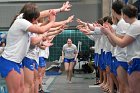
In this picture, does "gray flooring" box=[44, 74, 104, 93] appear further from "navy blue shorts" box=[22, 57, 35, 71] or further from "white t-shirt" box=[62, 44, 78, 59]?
"navy blue shorts" box=[22, 57, 35, 71]

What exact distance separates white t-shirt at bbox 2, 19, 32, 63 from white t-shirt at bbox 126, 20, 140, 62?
144 centimetres

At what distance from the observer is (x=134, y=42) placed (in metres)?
5.06

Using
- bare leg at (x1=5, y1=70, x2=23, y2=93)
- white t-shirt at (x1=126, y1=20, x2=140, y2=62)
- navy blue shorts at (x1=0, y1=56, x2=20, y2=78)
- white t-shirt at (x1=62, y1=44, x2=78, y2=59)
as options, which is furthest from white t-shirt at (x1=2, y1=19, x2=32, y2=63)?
white t-shirt at (x1=62, y1=44, x2=78, y2=59)

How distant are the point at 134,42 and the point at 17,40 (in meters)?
1.67

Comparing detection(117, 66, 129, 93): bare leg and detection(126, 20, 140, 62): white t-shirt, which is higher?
detection(126, 20, 140, 62): white t-shirt

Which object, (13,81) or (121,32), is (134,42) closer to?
(121,32)

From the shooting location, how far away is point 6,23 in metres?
20.1

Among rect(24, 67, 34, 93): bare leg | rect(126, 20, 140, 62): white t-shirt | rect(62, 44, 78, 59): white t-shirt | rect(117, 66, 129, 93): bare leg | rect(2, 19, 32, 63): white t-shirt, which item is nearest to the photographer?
rect(126, 20, 140, 62): white t-shirt

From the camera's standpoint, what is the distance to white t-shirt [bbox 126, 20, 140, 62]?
4.95 metres

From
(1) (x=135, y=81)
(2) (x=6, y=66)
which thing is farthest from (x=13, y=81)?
(1) (x=135, y=81)

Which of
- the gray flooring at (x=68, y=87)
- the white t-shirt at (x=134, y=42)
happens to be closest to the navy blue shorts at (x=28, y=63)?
the white t-shirt at (x=134, y=42)

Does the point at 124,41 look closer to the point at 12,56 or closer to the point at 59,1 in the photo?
the point at 12,56

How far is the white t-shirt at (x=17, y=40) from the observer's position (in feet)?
17.1

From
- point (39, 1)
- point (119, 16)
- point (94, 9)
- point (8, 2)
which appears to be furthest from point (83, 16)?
point (119, 16)
